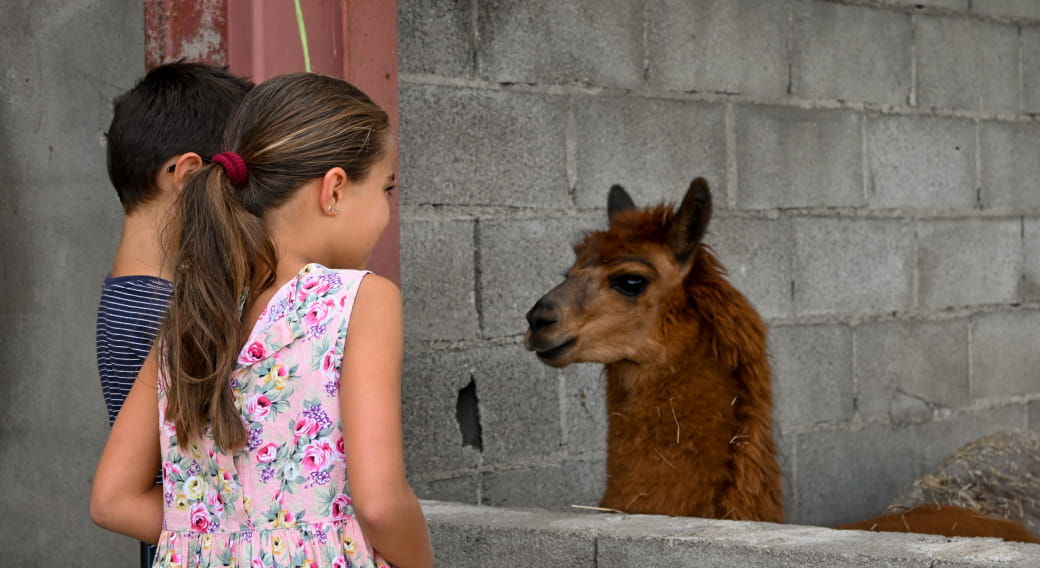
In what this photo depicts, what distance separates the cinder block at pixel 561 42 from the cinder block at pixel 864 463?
5.85 feet

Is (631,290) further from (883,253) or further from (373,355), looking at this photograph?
(883,253)

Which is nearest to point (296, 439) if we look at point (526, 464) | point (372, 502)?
point (372, 502)

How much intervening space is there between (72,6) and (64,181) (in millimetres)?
527

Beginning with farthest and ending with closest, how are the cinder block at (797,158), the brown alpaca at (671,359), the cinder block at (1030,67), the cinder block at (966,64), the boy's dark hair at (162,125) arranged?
the cinder block at (1030,67) → the cinder block at (966,64) → the cinder block at (797,158) → the brown alpaca at (671,359) → the boy's dark hair at (162,125)

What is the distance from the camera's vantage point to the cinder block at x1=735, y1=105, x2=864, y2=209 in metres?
5.62

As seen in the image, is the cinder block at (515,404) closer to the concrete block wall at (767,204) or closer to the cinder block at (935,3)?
the concrete block wall at (767,204)

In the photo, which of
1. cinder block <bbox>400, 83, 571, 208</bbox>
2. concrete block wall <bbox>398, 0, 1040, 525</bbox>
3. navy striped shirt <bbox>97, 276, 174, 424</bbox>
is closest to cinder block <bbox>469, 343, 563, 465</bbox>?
concrete block wall <bbox>398, 0, 1040, 525</bbox>

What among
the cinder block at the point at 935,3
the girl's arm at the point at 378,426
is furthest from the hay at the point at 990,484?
the girl's arm at the point at 378,426

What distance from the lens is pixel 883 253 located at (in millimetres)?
6152

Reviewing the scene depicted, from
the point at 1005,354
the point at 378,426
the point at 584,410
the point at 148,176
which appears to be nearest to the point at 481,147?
the point at 584,410

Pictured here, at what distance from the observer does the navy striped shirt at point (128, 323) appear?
8.29ft

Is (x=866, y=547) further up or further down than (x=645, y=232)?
further down

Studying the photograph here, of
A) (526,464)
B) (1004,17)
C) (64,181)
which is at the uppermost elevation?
(1004,17)

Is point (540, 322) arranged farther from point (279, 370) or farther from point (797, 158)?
point (797, 158)
